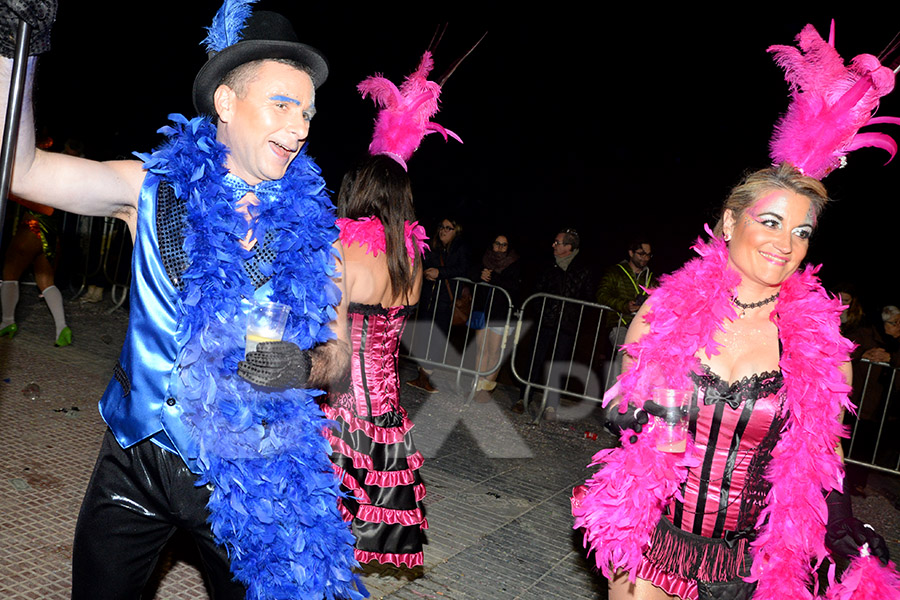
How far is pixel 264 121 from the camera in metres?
2.16

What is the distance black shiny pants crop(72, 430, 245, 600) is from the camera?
1964 mm

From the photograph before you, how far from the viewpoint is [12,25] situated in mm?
1564

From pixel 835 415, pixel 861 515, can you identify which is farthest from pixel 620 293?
pixel 835 415

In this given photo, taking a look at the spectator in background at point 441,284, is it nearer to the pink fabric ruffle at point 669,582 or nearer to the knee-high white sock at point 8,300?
the knee-high white sock at point 8,300

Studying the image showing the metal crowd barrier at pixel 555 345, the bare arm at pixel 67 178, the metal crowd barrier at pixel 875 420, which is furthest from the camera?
the metal crowd barrier at pixel 555 345

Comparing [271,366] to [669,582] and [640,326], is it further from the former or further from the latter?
[669,582]

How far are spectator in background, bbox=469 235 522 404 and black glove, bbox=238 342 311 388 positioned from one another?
19.2ft

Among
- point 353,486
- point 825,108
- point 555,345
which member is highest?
point 825,108

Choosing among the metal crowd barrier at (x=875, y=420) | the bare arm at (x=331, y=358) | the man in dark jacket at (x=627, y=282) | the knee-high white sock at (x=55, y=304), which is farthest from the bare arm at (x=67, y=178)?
the metal crowd barrier at (x=875, y=420)

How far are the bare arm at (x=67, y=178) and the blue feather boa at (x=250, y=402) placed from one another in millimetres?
94

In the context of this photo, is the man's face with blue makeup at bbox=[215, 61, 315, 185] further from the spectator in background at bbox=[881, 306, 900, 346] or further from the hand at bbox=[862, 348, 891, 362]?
the spectator in background at bbox=[881, 306, 900, 346]

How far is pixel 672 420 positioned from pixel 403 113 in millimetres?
2306

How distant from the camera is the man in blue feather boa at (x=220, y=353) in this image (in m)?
1.97

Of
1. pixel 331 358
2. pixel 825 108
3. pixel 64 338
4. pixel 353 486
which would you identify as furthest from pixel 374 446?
pixel 64 338
